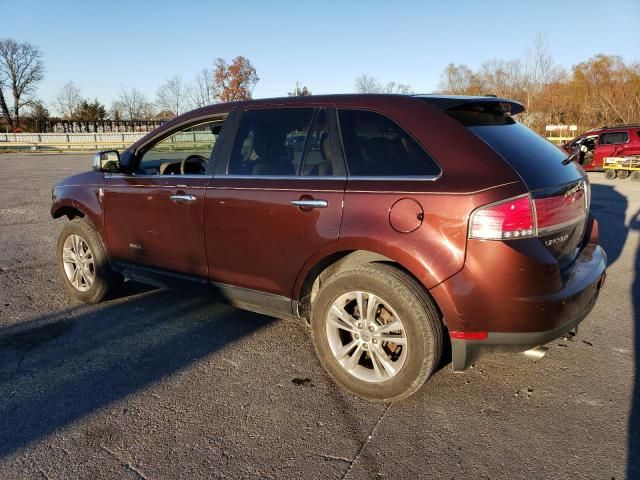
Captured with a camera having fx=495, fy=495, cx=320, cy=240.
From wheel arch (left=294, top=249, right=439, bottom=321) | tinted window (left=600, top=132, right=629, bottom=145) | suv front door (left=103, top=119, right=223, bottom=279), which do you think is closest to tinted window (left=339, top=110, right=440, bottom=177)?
wheel arch (left=294, top=249, right=439, bottom=321)

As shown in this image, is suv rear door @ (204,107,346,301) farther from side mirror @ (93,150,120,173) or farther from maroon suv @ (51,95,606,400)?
side mirror @ (93,150,120,173)

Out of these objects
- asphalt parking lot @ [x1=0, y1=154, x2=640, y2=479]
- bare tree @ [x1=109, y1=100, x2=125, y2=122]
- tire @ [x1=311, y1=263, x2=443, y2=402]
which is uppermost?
bare tree @ [x1=109, y1=100, x2=125, y2=122]

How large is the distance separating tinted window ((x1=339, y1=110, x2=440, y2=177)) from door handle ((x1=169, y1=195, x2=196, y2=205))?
50.6 inches

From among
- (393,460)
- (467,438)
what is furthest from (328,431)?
(467,438)

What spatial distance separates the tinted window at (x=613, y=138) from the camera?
16562 mm

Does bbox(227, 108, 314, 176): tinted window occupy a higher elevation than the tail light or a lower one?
higher

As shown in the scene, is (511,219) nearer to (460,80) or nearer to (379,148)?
(379,148)

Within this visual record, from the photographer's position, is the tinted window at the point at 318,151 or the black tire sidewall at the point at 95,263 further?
the black tire sidewall at the point at 95,263

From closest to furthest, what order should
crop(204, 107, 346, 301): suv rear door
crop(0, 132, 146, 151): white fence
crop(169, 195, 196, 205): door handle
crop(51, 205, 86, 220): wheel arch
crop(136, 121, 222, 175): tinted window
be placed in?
crop(204, 107, 346, 301): suv rear door → crop(169, 195, 196, 205): door handle → crop(136, 121, 222, 175): tinted window → crop(51, 205, 86, 220): wheel arch → crop(0, 132, 146, 151): white fence

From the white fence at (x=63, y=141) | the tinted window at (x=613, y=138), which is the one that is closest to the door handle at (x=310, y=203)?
the tinted window at (x=613, y=138)

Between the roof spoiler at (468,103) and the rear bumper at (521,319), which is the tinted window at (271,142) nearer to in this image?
the roof spoiler at (468,103)

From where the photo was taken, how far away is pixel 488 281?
2527 millimetres

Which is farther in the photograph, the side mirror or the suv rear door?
the side mirror

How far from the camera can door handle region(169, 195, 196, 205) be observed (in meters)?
3.70
